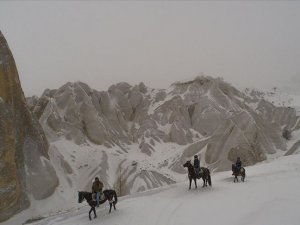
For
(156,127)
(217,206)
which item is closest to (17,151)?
(217,206)

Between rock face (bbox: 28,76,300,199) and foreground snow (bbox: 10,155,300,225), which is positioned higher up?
rock face (bbox: 28,76,300,199)

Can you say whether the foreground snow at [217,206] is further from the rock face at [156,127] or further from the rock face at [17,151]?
the rock face at [156,127]

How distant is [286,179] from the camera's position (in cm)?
2666

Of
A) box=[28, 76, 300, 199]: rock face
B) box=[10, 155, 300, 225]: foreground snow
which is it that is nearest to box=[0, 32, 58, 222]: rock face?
box=[28, 76, 300, 199]: rock face

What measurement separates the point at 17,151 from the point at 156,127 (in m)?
71.6

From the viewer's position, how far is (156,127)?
396 ft

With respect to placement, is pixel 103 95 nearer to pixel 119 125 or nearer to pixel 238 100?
pixel 119 125

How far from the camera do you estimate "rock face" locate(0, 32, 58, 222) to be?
45.4 m

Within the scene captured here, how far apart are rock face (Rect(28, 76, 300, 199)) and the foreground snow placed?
40.0 m

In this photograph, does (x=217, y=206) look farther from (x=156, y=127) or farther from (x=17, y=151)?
(x=156, y=127)

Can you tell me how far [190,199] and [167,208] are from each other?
2.28m

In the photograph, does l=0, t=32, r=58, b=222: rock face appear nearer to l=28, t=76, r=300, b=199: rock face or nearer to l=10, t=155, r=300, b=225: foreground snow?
l=28, t=76, r=300, b=199: rock face

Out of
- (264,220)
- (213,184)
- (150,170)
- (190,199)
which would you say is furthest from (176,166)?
(264,220)

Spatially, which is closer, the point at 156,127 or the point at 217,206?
the point at 217,206
